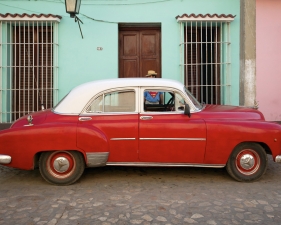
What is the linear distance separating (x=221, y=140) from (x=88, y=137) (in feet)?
5.98

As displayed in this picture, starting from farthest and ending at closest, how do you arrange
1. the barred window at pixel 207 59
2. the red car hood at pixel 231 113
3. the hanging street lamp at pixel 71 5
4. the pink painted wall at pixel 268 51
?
the pink painted wall at pixel 268 51
the barred window at pixel 207 59
the hanging street lamp at pixel 71 5
the red car hood at pixel 231 113

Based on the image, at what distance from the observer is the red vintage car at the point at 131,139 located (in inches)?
173

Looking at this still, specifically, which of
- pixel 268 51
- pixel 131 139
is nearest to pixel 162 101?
pixel 131 139

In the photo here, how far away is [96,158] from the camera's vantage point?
4.45 m

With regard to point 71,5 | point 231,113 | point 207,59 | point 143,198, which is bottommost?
point 143,198

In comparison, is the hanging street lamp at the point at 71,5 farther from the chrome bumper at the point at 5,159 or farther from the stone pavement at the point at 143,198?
the chrome bumper at the point at 5,159

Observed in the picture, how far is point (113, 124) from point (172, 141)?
85 centimetres

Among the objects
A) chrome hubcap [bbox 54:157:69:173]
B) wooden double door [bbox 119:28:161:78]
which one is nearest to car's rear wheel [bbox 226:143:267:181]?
chrome hubcap [bbox 54:157:69:173]

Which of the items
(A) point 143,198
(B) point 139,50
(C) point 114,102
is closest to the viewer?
(A) point 143,198

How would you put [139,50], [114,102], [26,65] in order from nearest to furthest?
[114,102], [26,65], [139,50]

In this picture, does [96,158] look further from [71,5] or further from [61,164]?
[71,5]

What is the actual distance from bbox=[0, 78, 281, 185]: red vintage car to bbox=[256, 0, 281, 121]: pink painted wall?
4224mm

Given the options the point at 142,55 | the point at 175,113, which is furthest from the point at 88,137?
the point at 142,55

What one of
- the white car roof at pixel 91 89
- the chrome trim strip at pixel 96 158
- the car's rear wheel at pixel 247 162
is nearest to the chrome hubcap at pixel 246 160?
the car's rear wheel at pixel 247 162
